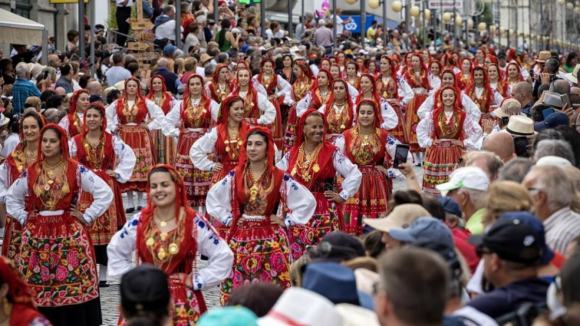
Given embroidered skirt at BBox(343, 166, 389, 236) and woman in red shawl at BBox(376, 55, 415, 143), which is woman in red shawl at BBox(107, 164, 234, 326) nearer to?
embroidered skirt at BBox(343, 166, 389, 236)

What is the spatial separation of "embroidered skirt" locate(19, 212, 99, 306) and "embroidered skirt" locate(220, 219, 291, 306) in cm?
117

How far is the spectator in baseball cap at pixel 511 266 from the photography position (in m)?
5.29

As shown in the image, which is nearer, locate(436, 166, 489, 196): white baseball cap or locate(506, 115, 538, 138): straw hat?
locate(436, 166, 489, 196): white baseball cap

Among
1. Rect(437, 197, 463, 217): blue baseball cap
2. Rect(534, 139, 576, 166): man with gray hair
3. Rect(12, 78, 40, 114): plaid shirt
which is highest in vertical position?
Rect(12, 78, 40, 114): plaid shirt

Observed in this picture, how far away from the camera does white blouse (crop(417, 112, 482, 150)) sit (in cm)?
1466

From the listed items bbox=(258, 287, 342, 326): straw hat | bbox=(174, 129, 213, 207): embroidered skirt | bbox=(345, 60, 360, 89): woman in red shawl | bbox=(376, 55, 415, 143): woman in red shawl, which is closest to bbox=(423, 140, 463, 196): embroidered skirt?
bbox=(174, 129, 213, 207): embroidered skirt

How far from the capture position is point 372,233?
269 inches

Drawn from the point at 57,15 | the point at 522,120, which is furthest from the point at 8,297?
the point at 57,15

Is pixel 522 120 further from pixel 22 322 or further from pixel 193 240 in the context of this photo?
pixel 22 322

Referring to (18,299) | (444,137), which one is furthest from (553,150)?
(444,137)

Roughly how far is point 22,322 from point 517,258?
6.88ft

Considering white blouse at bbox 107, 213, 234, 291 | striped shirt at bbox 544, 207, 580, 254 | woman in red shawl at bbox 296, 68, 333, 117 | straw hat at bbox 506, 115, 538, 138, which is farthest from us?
woman in red shawl at bbox 296, 68, 333, 117

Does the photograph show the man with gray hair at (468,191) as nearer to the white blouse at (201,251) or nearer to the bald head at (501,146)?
the white blouse at (201,251)

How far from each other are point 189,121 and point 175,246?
799 centimetres
